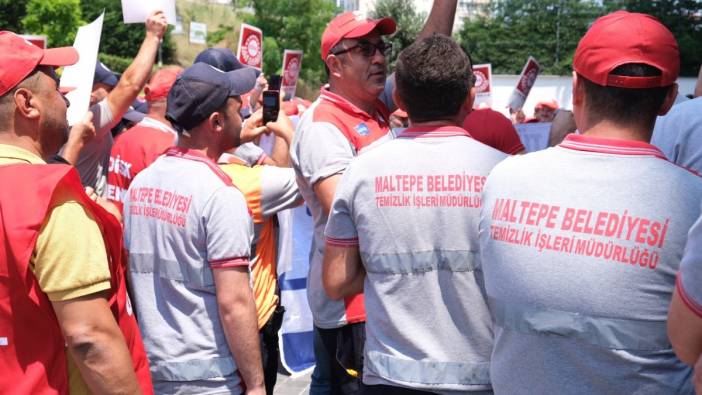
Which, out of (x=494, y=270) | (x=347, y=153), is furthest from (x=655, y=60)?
(x=347, y=153)

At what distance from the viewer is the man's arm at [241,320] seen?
11.0 ft

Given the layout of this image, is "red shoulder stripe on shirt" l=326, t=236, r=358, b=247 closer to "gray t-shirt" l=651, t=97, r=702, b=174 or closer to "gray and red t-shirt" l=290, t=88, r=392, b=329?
"gray and red t-shirt" l=290, t=88, r=392, b=329

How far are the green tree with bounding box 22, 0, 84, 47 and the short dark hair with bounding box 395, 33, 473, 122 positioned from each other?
3012 centimetres

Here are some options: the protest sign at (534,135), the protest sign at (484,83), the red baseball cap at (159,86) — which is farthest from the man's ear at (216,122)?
the protest sign at (484,83)

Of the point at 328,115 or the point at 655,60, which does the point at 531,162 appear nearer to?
the point at 655,60

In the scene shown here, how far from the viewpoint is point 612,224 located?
85.5 inches

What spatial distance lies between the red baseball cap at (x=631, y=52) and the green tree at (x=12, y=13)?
139 feet

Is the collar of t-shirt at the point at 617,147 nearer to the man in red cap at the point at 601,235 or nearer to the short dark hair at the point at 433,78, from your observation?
the man in red cap at the point at 601,235

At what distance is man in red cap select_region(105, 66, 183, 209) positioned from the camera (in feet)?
17.2

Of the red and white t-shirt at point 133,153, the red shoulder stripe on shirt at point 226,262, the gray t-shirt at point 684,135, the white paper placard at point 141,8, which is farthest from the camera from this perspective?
the red and white t-shirt at point 133,153

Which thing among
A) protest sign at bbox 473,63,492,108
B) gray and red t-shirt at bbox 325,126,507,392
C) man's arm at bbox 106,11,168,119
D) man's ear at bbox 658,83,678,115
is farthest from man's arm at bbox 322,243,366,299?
protest sign at bbox 473,63,492,108

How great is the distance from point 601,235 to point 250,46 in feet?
19.4

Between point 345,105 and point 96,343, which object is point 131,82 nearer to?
point 345,105

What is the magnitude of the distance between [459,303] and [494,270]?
41 centimetres
